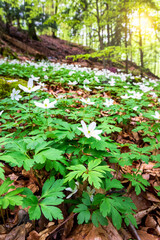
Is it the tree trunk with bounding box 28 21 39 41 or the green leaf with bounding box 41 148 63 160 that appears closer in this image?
the green leaf with bounding box 41 148 63 160

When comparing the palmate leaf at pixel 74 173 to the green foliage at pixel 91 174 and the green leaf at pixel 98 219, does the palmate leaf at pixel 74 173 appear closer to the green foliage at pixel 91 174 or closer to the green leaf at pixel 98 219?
the green foliage at pixel 91 174

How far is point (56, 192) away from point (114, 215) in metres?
0.49

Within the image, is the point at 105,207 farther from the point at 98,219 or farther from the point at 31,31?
the point at 31,31

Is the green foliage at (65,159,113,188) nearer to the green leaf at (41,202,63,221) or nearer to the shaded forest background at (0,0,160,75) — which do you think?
the green leaf at (41,202,63,221)

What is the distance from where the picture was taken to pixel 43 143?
53.1 inches

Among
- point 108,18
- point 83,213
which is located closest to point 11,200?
point 83,213

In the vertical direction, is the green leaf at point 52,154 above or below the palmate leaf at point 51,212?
above

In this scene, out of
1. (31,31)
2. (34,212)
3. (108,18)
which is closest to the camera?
(34,212)

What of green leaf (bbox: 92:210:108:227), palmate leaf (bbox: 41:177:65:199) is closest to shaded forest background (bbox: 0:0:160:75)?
palmate leaf (bbox: 41:177:65:199)

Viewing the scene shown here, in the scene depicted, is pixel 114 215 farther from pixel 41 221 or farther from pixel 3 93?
pixel 3 93

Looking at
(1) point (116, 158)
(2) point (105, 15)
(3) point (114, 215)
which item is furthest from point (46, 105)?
(2) point (105, 15)

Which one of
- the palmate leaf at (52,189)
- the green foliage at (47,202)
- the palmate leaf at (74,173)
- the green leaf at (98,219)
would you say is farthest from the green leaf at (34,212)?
the green leaf at (98,219)

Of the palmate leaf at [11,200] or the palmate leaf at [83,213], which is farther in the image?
the palmate leaf at [83,213]

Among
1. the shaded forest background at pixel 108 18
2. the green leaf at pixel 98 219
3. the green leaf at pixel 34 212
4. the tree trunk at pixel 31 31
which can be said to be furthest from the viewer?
the tree trunk at pixel 31 31
